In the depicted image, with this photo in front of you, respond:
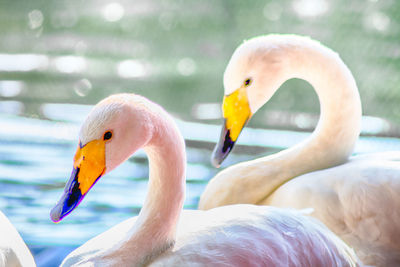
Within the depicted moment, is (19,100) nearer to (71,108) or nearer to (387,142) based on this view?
(71,108)

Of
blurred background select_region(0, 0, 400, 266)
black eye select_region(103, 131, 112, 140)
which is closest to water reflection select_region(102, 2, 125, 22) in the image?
blurred background select_region(0, 0, 400, 266)

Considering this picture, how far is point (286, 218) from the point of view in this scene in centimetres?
143

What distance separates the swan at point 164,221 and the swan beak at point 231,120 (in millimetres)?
386

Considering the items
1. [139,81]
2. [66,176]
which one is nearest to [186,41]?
[139,81]

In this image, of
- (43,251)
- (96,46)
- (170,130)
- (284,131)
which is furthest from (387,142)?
(96,46)

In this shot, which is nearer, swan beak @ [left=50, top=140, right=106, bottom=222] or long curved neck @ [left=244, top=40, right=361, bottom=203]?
swan beak @ [left=50, top=140, right=106, bottom=222]

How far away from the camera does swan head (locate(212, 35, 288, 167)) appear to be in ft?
5.89

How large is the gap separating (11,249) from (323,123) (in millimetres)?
928

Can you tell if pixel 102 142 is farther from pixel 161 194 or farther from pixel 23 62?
pixel 23 62

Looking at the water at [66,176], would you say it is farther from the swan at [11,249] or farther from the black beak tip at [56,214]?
the black beak tip at [56,214]

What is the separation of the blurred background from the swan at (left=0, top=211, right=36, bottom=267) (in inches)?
17.9

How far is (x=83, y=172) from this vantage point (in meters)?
1.28

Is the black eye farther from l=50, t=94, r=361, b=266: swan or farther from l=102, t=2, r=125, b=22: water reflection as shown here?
l=102, t=2, r=125, b=22: water reflection

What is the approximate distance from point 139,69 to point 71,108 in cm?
126
